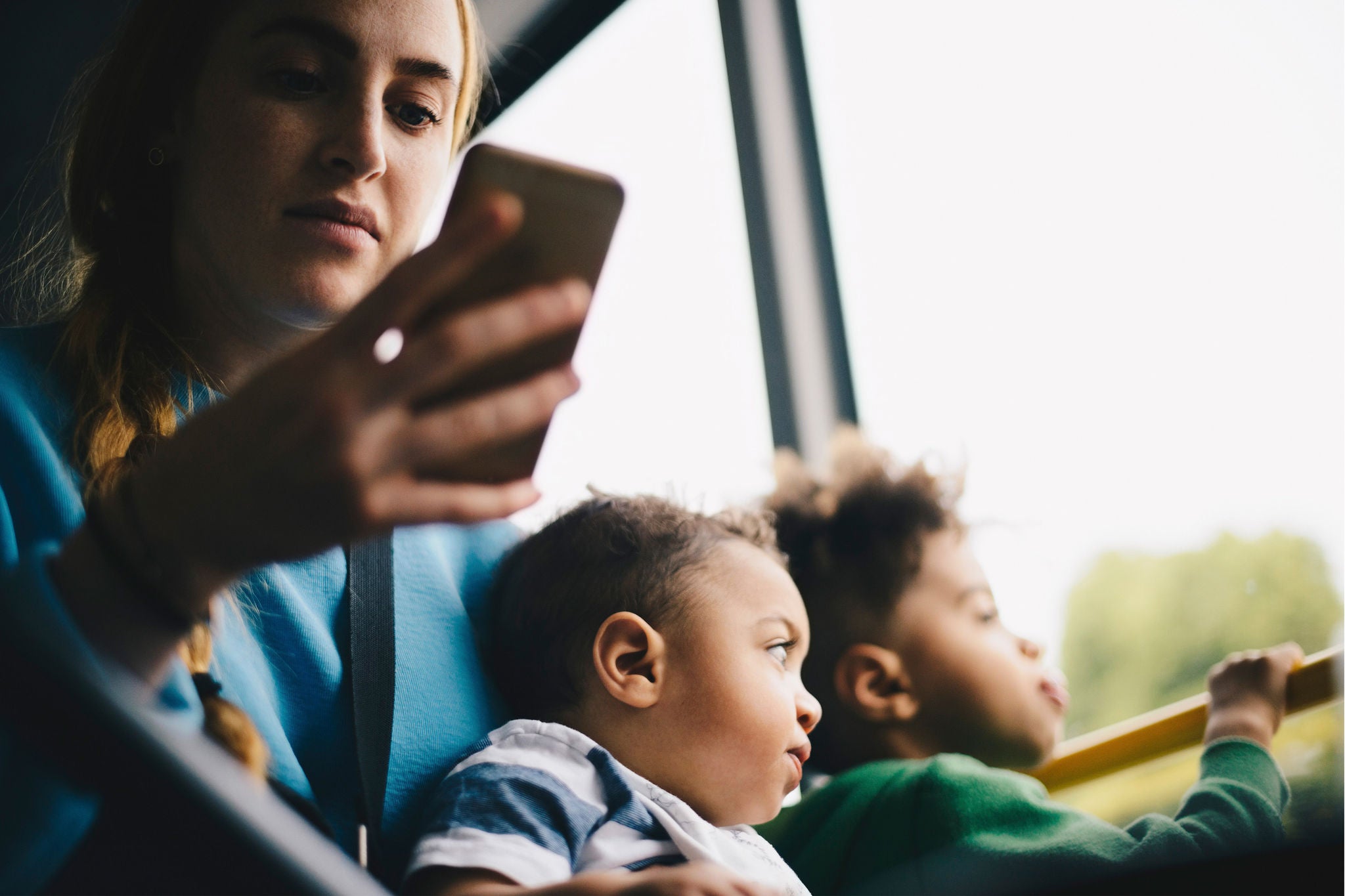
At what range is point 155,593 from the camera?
44cm

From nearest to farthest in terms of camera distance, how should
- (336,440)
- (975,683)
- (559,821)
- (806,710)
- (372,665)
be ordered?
(336,440), (559,821), (372,665), (806,710), (975,683)

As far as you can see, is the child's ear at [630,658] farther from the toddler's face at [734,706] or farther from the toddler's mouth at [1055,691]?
the toddler's mouth at [1055,691]

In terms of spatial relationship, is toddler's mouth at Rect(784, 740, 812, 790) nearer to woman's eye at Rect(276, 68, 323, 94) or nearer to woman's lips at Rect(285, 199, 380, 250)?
woman's lips at Rect(285, 199, 380, 250)

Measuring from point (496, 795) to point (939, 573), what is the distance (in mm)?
684

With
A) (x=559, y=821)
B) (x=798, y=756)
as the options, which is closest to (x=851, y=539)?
(x=798, y=756)

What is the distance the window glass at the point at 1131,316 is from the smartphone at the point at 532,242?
81cm

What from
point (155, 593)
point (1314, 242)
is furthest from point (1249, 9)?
point (155, 593)

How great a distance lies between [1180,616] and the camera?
1107mm

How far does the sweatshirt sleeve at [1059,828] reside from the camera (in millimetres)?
841

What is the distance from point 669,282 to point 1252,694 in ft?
3.72

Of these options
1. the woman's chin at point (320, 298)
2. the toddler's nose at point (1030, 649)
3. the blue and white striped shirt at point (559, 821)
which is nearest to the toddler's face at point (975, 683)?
the toddler's nose at point (1030, 649)

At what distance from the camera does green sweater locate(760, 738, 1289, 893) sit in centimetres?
85

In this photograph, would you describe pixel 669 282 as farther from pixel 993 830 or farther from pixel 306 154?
pixel 993 830

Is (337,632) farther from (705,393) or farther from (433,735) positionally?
(705,393)
